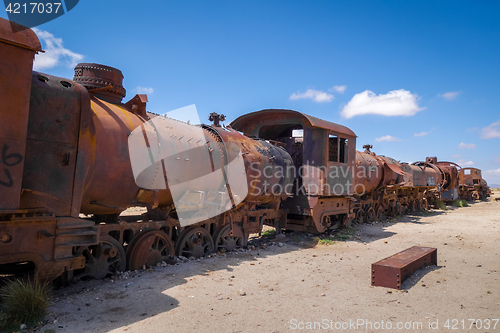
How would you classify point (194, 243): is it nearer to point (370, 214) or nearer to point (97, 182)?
point (97, 182)

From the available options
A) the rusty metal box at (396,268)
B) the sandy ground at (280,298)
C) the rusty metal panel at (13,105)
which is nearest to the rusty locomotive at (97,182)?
the rusty metal panel at (13,105)

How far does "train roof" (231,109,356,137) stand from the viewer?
10438mm

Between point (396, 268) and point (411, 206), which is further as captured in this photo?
point (411, 206)

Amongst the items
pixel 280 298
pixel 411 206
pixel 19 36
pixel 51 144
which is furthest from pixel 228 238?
pixel 411 206

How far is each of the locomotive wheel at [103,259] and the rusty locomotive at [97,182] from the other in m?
0.02

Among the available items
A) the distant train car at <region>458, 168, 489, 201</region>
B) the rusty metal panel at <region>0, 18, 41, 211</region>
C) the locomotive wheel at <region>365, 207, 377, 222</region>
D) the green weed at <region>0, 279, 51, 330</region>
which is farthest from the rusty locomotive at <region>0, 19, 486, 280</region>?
→ the distant train car at <region>458, 168, 489, 201</region>

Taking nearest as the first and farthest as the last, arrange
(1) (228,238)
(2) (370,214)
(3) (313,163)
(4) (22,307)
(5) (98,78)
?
(4) (22,307) < (5) (98,78) < (1) (228,238) < (3) (313,163) < (2) (370,214)

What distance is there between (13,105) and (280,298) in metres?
4.46

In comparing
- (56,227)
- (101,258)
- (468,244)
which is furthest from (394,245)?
(56,227)

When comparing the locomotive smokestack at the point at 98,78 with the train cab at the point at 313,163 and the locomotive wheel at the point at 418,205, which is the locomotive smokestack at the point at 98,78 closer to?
the train cab at the point at 313,163

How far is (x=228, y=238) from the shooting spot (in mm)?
8383

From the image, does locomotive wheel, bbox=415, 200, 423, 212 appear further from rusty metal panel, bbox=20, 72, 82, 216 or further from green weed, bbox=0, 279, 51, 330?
green weed, bbox=0, 279, 51, 330

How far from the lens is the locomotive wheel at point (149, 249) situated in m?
6.10

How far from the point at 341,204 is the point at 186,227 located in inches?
266
